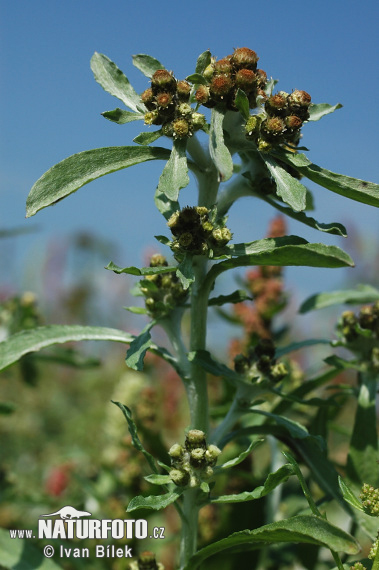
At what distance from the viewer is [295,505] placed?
9.24 ft

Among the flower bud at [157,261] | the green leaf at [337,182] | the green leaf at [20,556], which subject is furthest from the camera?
the green leaf at [20,556]

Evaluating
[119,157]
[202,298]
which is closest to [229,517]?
[202,298]

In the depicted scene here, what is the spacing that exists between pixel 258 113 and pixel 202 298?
500 mm

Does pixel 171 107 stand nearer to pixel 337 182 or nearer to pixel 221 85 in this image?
pixel 221 85

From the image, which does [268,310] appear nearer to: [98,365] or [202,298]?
[98,365]

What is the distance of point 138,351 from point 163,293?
295mm

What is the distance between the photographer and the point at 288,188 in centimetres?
152

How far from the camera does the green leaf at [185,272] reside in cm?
147

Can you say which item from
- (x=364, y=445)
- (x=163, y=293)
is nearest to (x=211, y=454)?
(x=163, y=293)

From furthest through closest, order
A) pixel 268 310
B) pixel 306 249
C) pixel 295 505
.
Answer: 1. pixel 268 310
2. pixel 295 505
3. pixel 306 249

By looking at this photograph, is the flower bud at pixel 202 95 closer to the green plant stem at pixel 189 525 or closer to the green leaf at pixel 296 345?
the green leaf at pixel 296 345

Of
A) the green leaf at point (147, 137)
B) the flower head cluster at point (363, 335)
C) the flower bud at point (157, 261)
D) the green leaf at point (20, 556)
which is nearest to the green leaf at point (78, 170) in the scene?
the green leaf at point (147, 137)

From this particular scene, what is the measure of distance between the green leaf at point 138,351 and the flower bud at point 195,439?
0.73 feet

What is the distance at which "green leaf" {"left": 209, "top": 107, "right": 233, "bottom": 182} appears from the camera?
145 centimetres
